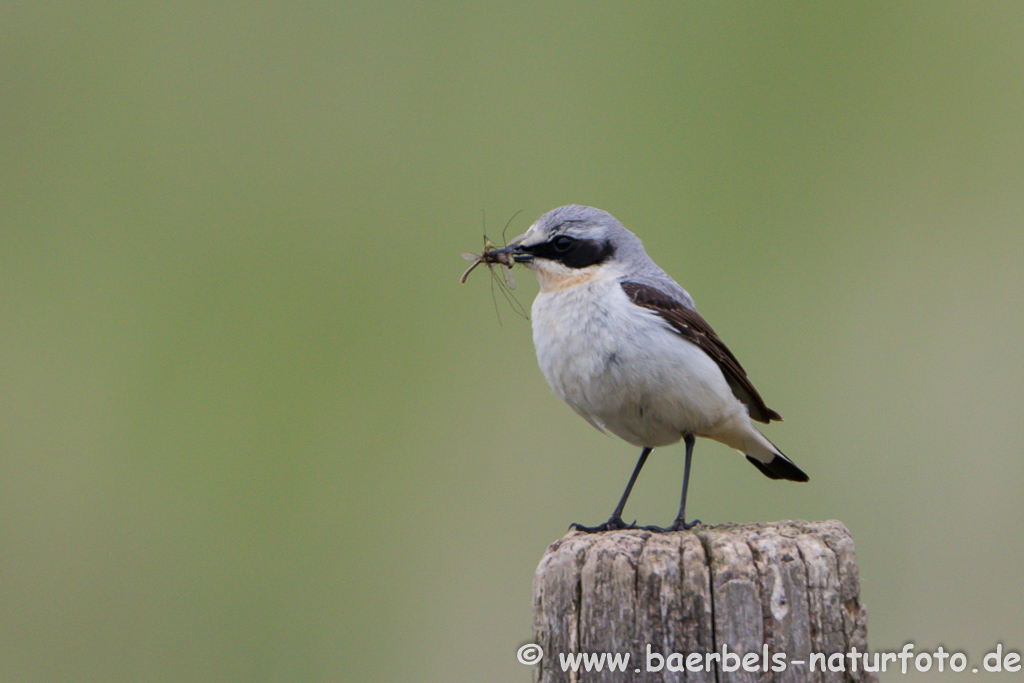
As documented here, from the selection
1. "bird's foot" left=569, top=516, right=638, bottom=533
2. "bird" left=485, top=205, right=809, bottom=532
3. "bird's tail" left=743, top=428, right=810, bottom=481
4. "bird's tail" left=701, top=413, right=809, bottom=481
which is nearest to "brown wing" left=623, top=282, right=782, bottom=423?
"bird" left=485, top=205, right=809, bottom=532

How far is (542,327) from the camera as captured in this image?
13.8 ft

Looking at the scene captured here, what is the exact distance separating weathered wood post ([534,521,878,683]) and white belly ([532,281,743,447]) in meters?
1.09

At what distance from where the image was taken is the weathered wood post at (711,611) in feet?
8.68

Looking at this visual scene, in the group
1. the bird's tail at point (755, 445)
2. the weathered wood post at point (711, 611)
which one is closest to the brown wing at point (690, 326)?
the bird's tail at point (755, 445)

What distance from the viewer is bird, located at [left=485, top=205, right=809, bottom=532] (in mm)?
3912

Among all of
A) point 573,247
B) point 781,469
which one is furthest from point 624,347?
point 781,469

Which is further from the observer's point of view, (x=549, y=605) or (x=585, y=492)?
(x=585, y=492)

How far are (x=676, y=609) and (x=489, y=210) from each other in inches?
305

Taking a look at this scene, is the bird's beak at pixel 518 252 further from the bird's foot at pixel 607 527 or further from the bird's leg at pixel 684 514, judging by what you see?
the bird's foot at pixel 607 527

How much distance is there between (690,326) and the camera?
410cm

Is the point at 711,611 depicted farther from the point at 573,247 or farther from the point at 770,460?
the point at 770,460

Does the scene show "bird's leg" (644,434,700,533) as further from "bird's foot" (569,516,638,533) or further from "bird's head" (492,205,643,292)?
"bird's head" (492,205,643,292)

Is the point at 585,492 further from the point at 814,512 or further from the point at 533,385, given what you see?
the point at 814,512

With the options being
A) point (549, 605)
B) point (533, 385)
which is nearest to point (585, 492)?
point (533, 385)
